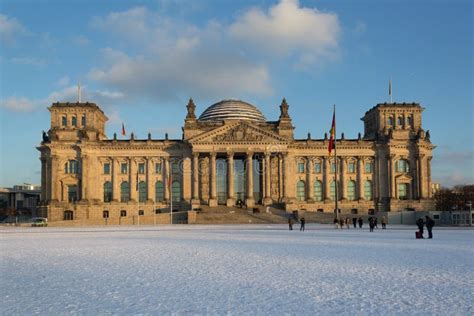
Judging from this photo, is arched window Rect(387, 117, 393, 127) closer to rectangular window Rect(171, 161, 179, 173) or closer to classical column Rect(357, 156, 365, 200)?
classical column Rect(357, 156, 365, 200)

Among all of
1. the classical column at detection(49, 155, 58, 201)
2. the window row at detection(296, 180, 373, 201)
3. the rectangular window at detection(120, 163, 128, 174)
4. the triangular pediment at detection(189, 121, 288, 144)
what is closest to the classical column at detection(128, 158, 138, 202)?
the rectangular window at detection(120, 163, 128, 174)

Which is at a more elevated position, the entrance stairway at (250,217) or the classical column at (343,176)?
the classical column at (343,176)

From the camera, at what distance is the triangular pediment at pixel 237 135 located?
317 feet

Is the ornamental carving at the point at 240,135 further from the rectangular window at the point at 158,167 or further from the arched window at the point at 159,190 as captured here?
the arched window at the point at 159,190

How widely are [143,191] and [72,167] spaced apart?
14306 millimetres

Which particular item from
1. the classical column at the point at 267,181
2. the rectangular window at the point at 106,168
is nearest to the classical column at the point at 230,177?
the classical column at the point at 267,181

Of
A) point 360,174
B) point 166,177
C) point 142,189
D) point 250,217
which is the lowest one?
point 250,217

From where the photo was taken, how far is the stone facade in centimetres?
9712

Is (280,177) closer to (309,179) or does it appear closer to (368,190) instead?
(309,179)

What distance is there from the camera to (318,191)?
103125mm

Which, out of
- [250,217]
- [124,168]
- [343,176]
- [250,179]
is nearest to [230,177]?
[250,179]

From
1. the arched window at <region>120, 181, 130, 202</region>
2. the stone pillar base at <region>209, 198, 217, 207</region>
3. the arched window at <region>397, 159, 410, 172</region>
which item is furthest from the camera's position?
the arched window at <region>397, 159, 410, 172</region>

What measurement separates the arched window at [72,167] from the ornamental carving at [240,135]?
27.4 m

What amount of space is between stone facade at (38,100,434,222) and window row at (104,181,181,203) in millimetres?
197
